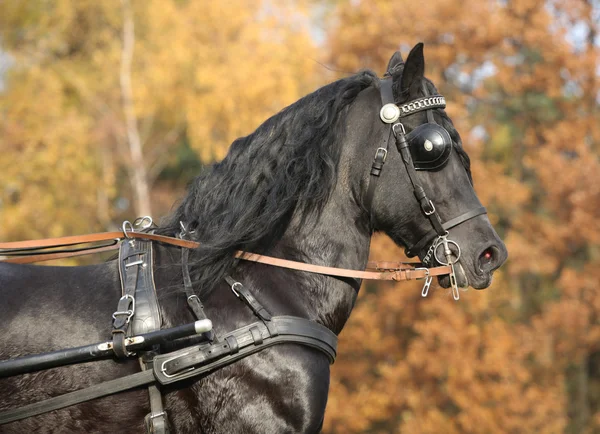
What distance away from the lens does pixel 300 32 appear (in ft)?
58.8

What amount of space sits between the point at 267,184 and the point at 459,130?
28.2ft

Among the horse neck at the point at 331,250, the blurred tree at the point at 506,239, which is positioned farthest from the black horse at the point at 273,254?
the blurred tree at the point at 506,239

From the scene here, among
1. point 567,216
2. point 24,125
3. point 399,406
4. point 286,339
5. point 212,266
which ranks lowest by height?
point 286,339

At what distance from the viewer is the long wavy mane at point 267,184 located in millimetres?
2924

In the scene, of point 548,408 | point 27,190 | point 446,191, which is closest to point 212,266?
point 446,191

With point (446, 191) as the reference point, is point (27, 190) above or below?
above

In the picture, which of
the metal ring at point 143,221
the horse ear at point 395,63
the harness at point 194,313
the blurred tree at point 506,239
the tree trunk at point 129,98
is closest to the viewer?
the harness at point 194,313

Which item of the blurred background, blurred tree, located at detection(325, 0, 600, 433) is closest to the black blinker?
the blurred background

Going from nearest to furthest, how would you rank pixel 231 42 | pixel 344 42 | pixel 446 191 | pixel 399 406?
pixel 446 191 → pixel 399 406 → pixel 344 42 → pixel 231 42

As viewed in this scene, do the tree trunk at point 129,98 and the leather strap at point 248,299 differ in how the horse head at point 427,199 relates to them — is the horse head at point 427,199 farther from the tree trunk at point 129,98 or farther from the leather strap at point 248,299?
the tree trunk at point 129,98

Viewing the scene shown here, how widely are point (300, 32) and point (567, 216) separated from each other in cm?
989

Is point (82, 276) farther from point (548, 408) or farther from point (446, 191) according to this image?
point (548, 408)

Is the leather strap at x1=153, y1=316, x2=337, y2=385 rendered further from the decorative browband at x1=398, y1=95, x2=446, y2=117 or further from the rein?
the decorative browband at x1=398, y1=95, x2=446, y2=117

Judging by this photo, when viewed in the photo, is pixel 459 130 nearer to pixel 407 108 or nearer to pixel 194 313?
pixel 407 108
